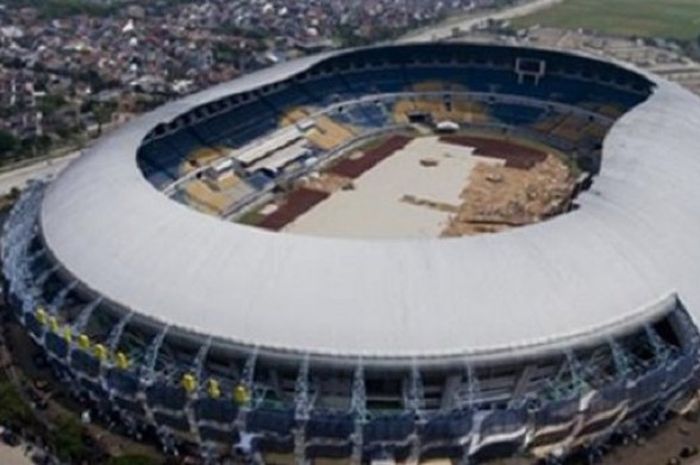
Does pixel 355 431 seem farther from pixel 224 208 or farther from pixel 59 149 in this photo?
pixel 59 149

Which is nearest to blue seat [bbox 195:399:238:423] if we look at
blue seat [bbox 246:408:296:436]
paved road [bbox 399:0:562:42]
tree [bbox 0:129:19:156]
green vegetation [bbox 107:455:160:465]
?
blue seat [bbox 246:408:296:436]

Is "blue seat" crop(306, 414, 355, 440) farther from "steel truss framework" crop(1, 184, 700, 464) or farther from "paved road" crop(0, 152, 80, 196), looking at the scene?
"paved road" crop(0, 152, 80, 196)

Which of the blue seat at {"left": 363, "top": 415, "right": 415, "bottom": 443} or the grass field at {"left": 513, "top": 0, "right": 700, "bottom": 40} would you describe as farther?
the grass field at {"left": 513, "top": 0, "right": 700, "bottom": 40}

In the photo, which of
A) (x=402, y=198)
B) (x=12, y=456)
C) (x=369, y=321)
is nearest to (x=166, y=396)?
(x=12, y=456)

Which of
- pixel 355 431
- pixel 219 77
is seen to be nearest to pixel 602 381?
pixel 355 431

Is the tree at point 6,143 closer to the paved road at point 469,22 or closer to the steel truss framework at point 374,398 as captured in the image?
the steel truss framework at point 374,398

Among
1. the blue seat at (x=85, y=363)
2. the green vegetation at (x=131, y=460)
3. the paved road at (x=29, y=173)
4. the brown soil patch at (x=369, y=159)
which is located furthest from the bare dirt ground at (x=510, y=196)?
the paved road at (x=29, y=173)
